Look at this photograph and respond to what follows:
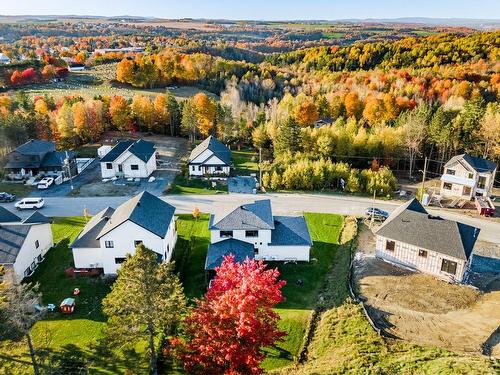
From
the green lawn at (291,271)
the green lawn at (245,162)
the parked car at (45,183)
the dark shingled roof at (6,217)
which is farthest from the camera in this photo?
the green lawn at (245,162)

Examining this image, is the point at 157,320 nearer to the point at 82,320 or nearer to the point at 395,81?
the point at 82,320

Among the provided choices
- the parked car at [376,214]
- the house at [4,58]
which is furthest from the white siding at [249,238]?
the house at [4,58]

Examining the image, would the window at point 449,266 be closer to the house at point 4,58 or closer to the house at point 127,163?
the house at point 127,163

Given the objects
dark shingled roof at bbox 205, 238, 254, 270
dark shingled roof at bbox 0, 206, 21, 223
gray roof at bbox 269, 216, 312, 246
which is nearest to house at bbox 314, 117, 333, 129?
gray roof at bbox 269, 216, 312, 246

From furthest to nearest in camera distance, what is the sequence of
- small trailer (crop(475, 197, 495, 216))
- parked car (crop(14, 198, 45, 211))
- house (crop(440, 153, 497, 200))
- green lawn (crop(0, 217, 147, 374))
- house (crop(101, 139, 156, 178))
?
house (crop(101, 139, 156, 178)), house (crop(440, 153, 497, 200)), parked car (crop(14, 198, 45, 211)), small trailer (crop(475, 197, 495, 216)), green lawn (crop(0, 217, 147, 374))

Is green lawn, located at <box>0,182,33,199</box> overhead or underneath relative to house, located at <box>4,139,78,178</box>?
underneath

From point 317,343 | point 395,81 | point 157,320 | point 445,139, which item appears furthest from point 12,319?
point 395,81

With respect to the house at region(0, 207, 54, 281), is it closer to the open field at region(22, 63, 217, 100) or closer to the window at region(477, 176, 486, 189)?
the window at region(477, 176, 486, 189)
